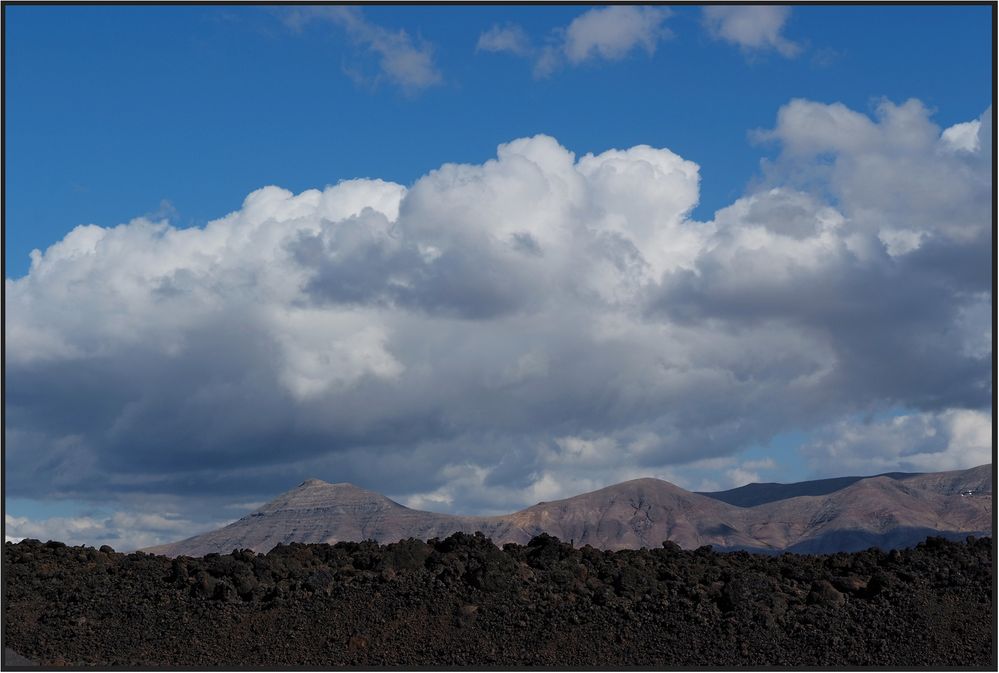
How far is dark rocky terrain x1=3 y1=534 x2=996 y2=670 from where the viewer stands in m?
33.4

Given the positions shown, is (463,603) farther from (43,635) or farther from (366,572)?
(43,635)

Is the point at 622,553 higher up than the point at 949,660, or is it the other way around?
the point at 622,553

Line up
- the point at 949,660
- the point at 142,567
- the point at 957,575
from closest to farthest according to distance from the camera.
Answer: the point at 949,660, the point at 957,575, the point at 142,567

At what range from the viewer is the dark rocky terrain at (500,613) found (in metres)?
33.4

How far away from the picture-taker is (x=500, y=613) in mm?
34594

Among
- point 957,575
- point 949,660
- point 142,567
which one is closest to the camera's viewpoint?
point 949,660

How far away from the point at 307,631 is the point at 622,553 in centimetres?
1250

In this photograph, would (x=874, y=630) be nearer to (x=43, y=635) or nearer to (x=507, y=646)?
(x=507, y=646)

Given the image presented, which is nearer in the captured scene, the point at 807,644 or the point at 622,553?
the point at 807,644

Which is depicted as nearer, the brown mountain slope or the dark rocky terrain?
the dark rocky terrain

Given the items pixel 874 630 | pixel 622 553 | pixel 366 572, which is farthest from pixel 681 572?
pixel 366 572

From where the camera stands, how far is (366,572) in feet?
122

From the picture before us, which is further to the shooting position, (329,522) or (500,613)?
(329,522)

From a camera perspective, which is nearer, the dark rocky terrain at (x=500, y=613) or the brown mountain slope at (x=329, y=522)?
the dark rocky terrain at (x=500, y=613)
